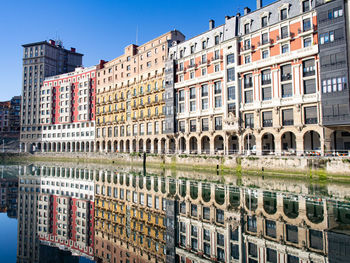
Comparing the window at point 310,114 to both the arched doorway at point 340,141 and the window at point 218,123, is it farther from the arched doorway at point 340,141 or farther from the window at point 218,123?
the window at point 218,123

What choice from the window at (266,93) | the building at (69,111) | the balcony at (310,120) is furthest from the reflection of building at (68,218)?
the building at (69,111)

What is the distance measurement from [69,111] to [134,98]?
1557 inches

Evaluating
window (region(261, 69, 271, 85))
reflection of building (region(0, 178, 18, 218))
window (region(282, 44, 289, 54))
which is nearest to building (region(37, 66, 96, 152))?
reflection of building (region(0, 178, 18, 218))

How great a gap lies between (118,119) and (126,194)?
5935 cm

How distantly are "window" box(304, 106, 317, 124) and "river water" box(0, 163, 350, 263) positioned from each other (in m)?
14.2

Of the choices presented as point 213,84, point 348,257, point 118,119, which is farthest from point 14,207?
point 118,119

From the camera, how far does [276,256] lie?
1230 centimetres

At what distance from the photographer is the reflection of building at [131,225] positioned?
47.9ft

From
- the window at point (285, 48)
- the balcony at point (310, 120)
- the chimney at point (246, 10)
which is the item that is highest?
the chimney at point (246, 10)

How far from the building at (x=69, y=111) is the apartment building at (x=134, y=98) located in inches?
223

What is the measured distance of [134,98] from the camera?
267 ft

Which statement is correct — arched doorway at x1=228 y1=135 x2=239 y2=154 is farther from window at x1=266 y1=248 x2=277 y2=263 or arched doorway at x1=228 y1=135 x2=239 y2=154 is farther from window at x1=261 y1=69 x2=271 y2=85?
window at x1=266 y1=248 x2=277 y2=263

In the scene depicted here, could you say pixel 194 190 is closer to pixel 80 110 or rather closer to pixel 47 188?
pixel 47 188

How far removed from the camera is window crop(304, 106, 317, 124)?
136ft
